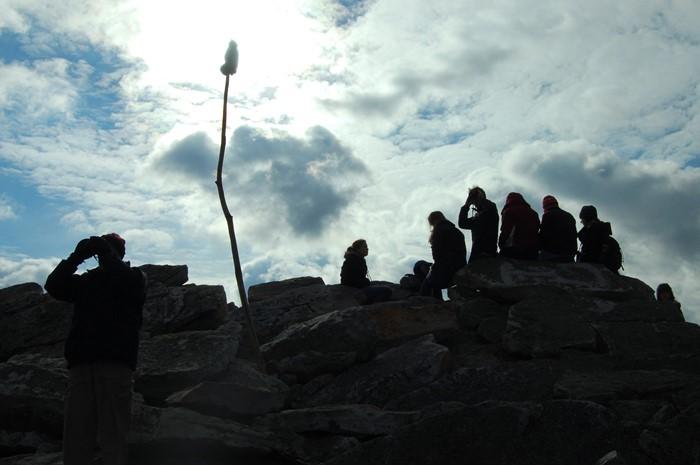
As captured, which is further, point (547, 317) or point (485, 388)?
point (547, 317)

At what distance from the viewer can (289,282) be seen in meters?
18.3

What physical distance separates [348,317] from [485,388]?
2.36 m

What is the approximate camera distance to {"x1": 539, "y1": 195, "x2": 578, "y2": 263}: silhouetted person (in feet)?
45.8

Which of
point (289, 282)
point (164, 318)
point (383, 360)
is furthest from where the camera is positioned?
point (289, 282)

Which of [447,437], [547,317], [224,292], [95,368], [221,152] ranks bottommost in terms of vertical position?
[447,437]

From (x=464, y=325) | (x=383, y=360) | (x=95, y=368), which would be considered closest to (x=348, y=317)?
(x=383, y=360)

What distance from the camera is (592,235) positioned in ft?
46.7

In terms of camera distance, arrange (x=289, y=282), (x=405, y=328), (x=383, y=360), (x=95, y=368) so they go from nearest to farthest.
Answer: (x=95, y=368) → (x=383, y=360) → (x=405, y=328) → (x=289, y=282)

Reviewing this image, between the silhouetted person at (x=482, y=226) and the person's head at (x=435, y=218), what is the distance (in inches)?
32.3

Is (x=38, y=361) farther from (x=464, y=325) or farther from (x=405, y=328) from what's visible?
(x=464, y=325)

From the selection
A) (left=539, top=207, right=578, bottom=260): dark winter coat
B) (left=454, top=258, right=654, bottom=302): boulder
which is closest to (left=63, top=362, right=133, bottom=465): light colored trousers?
(left=454, top=258, right=654, bottom=302): boulder

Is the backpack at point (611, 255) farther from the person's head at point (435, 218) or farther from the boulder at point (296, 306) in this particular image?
the boulder at point (296, 306)

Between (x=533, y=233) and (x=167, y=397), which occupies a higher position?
(x=533, y=233)

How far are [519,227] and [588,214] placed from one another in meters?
1.50
